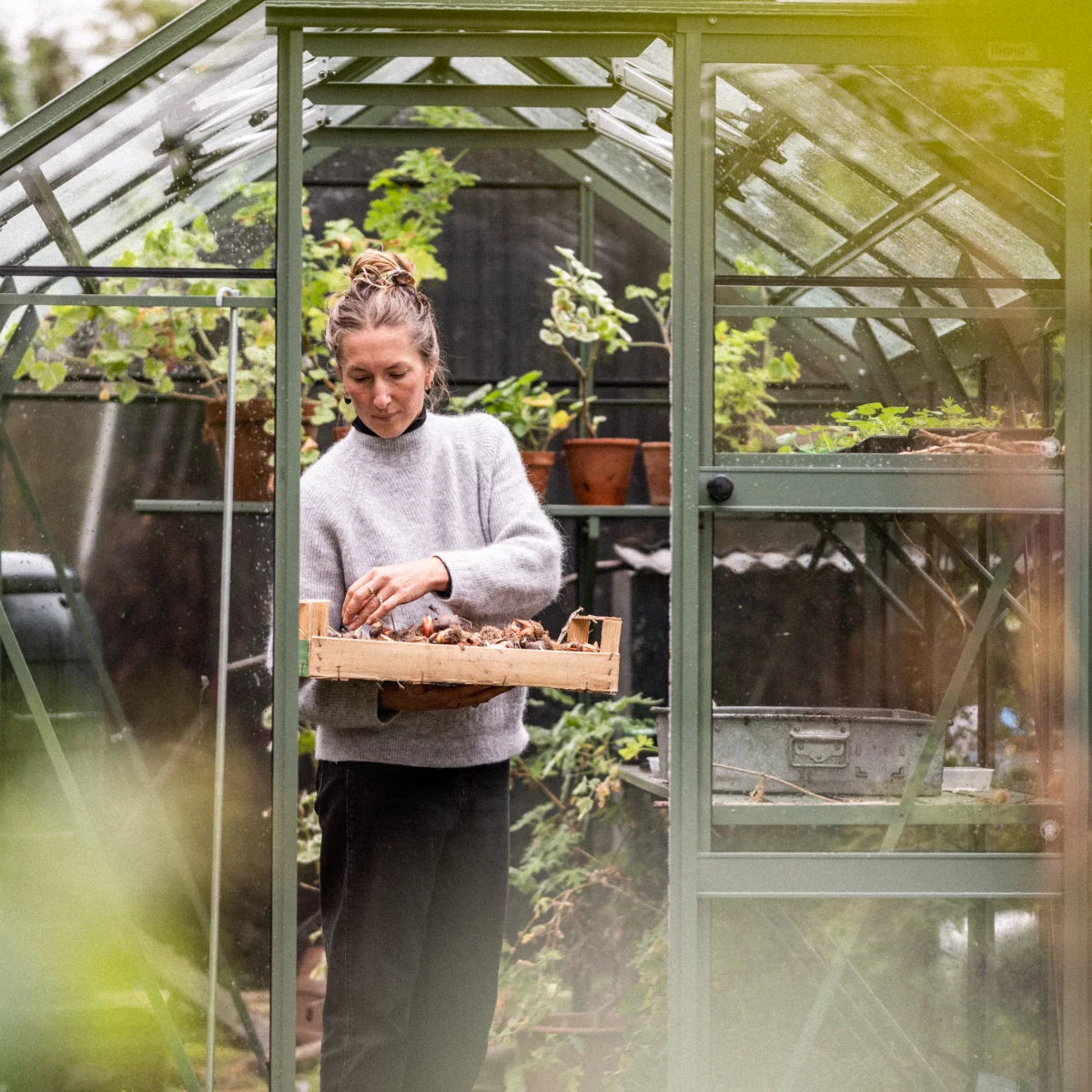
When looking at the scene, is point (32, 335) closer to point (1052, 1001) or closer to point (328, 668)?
point (328, 668)

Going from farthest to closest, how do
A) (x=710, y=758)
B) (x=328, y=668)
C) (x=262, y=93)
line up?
(x=262, y=93) → (x=710, y=758) → (x=328, y=668)

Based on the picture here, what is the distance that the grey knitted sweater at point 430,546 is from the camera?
7.54 feet

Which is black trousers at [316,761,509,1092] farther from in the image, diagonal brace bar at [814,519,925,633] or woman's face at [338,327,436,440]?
diagonal brace bar at [814,519,925,633]

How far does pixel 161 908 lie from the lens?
2863mm

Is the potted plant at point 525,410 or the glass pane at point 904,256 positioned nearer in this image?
the glass pane at point 904,256

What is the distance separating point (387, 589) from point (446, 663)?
0.17 metres

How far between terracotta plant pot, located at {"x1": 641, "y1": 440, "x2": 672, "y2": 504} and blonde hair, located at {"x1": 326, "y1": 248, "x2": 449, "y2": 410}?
164cm

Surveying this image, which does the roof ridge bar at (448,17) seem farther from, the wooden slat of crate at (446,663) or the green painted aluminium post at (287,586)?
the wooden slat of crate at (446,663)

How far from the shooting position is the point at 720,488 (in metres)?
2.44

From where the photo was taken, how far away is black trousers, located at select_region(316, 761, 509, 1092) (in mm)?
2281

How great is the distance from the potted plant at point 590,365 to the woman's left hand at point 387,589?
1797mm

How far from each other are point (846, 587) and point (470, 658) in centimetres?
84

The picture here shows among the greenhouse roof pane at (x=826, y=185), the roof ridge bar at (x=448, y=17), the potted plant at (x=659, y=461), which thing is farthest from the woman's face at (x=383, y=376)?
the potted plant at (x=659, y=461)

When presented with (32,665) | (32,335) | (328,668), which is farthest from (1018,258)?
(32,665)
